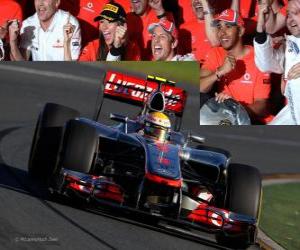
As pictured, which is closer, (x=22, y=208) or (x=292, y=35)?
(x=22, y=208)

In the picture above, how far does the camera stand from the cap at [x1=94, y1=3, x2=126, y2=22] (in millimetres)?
14414

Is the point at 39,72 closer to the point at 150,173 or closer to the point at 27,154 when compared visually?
the point at 27,154

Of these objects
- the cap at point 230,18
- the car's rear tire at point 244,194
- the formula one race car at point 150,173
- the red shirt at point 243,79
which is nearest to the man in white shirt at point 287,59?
the red shirt at point 243,79

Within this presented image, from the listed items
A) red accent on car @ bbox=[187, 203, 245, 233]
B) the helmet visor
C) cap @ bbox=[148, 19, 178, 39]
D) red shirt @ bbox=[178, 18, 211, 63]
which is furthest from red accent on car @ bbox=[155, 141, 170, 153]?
red shirt @ bbox=[178, 18, 211, 63]

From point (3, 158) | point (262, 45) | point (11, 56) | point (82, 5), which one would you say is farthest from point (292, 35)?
point (3, 158)

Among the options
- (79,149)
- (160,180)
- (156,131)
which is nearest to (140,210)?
(160,180)

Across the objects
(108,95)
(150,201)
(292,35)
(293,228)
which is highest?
(292,35)

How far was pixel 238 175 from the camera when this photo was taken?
843 cm

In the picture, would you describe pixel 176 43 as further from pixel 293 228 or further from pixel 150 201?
pixel 150 201

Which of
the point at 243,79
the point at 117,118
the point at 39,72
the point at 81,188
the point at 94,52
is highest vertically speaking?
the point at 94,52

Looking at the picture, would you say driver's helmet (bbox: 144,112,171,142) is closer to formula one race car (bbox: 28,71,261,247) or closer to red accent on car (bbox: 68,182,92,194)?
formula one race car (bbox: 28,71,261,247)

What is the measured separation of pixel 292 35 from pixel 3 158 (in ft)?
21.8

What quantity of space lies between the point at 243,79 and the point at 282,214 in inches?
178

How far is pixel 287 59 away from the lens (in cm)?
1538
